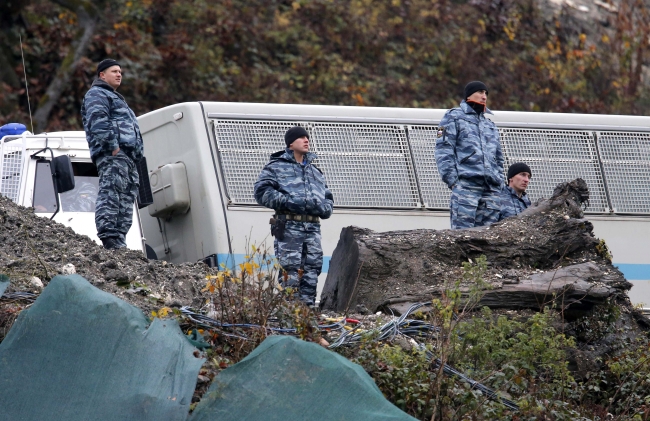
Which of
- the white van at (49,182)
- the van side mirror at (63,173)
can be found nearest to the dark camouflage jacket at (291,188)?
the white van at (49,182)

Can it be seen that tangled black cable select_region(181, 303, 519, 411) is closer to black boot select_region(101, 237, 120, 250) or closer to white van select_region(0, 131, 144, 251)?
black boot select_region(101, 237, 120, 250)

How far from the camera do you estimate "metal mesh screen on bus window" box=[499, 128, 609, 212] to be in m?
11.5

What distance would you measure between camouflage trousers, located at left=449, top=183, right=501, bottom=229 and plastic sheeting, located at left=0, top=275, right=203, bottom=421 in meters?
4.54

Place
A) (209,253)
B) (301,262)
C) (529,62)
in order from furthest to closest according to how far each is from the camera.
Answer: (529,62) → (209,253) → (301,262)

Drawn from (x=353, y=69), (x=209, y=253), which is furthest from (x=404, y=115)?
(x=353, y=69)

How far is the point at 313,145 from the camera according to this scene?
432 inches

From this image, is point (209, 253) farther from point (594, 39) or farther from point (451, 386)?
point (594, 39)

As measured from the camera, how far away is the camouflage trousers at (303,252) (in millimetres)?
8867

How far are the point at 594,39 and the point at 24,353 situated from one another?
21.8 metres

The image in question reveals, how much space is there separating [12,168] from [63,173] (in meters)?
0.78

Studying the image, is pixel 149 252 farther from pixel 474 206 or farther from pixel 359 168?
pixel 474 206

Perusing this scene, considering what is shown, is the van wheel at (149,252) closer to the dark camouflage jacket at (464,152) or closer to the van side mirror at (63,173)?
the van side mirror at (63,173)

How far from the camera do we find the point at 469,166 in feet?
31.7

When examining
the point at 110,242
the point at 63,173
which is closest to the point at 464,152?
the point at 110,242
